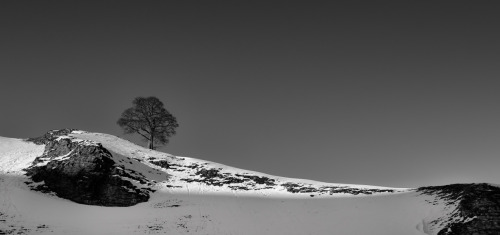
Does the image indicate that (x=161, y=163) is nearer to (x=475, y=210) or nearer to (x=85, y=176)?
(x=85, y=176)

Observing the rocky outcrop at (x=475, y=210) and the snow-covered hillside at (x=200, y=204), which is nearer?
the rocky outcrop at (x=475, y=210)

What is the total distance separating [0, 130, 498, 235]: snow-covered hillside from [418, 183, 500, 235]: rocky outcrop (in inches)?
11.6

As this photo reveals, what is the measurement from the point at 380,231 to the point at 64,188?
28218 millimetres

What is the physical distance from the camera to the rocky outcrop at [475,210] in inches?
947

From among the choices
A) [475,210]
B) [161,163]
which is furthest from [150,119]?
[475,210]

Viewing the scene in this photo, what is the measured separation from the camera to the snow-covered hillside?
28562 mm

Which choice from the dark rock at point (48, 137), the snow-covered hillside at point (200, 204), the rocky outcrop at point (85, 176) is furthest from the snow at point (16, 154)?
the rocky outcrop at point (85, 176)

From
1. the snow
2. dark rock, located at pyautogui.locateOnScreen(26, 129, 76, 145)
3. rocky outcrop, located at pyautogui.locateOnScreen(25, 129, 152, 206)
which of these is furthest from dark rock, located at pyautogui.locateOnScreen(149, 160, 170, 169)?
the snow

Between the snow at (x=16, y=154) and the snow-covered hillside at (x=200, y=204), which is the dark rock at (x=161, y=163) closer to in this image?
the snow-covered hillside at (x=200, y=204)

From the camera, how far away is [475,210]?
25344 millimetres

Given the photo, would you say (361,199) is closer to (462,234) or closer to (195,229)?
(462,234)

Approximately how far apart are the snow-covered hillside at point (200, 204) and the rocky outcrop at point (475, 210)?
29 cm

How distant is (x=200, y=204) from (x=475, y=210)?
21.8m

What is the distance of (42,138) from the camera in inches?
1906
